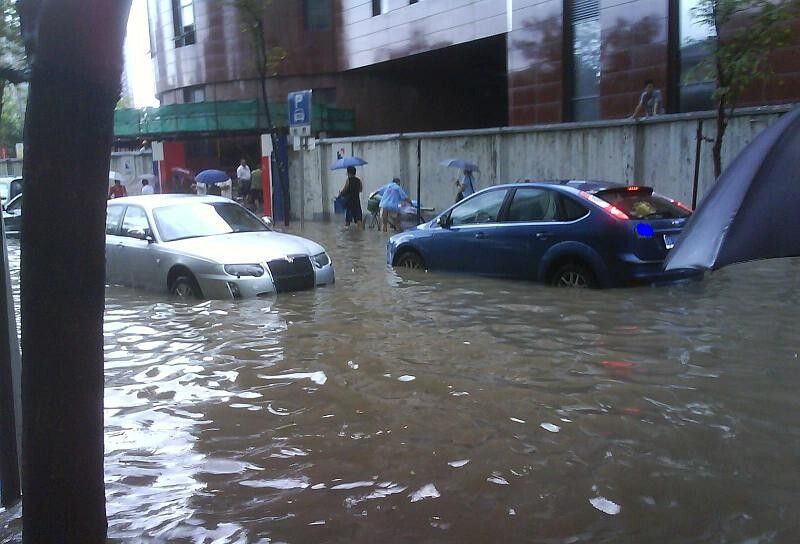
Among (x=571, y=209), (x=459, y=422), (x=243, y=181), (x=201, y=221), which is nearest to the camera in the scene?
(x=459, y=422)

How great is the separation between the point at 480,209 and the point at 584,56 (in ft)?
41.5

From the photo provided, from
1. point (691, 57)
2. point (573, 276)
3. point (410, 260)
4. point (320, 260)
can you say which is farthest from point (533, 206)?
point (691, 57)

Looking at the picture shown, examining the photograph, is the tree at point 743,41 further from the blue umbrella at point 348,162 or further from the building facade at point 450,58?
the blue umbrella at point 348,162

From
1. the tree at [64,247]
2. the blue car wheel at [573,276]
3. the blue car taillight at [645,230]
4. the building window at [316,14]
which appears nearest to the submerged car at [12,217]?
the blue car wheel at [573,276]

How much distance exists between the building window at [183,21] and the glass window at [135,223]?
2902 cm

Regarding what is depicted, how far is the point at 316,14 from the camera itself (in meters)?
34.4

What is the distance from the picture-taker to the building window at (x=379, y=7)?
1206 inches

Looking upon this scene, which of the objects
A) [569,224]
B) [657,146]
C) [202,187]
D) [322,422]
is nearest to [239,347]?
[322,422]

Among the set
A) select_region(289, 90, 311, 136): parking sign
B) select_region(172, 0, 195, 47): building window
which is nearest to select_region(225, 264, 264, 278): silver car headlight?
select_region(289, 90, 311, 136): parking sign

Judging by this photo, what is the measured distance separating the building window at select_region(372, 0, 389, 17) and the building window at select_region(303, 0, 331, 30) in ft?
11.4

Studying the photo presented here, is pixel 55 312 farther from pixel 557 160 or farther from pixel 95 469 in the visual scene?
pixel 557 160

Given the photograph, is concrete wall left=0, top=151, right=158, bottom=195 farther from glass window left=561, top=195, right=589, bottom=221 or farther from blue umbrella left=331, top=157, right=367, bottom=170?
glass window left=561, top=195, right=589, bottom=221

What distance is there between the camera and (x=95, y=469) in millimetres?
3225

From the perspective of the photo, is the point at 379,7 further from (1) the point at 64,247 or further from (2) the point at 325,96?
(1) the point at 64,247
